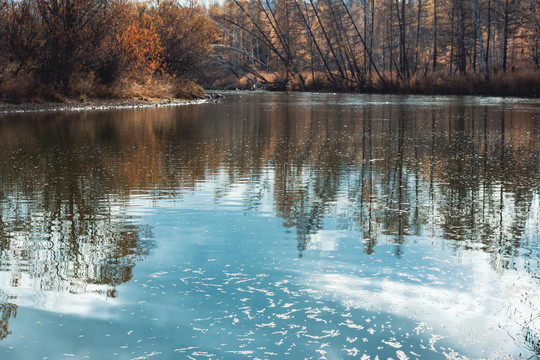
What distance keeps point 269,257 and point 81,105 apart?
79.8ft

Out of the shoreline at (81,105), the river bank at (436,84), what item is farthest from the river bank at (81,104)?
the river bank at (436,84)

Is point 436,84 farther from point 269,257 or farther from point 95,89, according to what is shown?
point 269,257

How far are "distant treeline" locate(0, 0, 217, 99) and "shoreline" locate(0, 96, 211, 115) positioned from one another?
75 cm

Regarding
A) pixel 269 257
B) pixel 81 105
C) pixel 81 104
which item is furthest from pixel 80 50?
pixel 269 257

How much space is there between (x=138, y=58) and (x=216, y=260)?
28.8 metres

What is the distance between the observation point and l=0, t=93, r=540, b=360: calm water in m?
3.79

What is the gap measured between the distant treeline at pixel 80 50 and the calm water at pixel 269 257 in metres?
17.2

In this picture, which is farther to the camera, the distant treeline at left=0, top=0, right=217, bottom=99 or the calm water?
the distant treeline at left=0, top=0, right=217, bottom=99

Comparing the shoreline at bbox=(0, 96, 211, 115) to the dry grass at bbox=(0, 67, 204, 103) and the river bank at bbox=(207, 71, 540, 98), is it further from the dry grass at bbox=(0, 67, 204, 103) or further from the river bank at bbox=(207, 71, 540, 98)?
the river bank at bbox=(207, 71, 540, 98)

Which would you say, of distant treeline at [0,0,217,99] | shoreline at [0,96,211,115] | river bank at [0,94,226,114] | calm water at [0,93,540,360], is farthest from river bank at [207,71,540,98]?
calm water at [0,93,540,360]

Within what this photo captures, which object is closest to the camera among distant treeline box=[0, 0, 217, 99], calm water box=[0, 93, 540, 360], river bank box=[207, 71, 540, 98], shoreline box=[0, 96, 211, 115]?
calm water box=[0, 93, 540, 360]

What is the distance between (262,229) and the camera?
21.0 feet

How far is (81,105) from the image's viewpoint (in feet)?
91.7

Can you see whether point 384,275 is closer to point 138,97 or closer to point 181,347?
point 181,347
